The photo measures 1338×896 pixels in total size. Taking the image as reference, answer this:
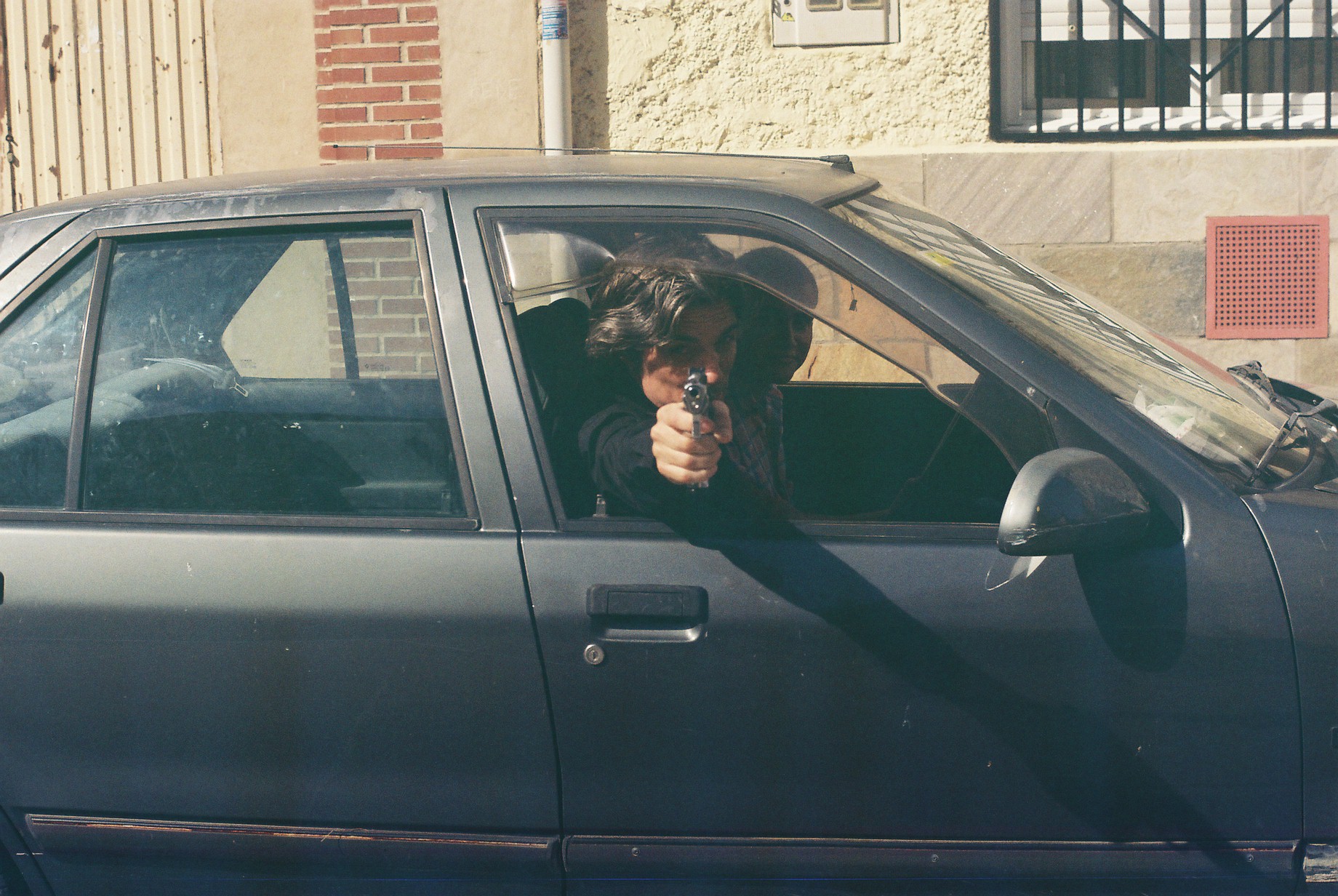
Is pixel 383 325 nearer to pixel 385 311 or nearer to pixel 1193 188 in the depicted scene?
pixel 385 311

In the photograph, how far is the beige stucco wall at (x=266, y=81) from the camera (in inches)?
226

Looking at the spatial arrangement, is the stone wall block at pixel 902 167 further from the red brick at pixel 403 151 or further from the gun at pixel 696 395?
the gun at pixel 696 395

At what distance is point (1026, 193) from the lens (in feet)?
18.3

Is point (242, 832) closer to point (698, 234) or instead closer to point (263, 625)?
point (263, 625)

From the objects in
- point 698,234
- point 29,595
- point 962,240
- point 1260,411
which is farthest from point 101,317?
point 1260,411

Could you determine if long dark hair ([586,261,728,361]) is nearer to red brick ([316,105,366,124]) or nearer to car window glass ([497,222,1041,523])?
car window glass ([497,222,1041,523])

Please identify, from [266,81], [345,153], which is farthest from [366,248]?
[266,81]

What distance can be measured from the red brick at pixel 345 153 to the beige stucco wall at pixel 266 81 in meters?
0.11

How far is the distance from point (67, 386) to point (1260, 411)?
2.22 metres

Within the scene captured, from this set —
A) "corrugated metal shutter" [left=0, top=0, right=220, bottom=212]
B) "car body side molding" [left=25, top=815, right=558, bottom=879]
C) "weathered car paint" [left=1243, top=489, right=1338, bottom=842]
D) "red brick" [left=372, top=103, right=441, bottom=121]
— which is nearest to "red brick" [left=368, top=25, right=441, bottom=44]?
"red brick" [left=372, top=103, right=441, bottom=121]

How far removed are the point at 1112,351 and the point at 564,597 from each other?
1121 millimetres

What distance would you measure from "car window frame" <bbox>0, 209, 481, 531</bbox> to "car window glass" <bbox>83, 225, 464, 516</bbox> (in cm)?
1

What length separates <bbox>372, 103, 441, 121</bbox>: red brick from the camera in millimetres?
5684

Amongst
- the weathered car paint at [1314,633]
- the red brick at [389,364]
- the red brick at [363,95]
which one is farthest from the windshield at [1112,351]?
the red brick at [363,95]
